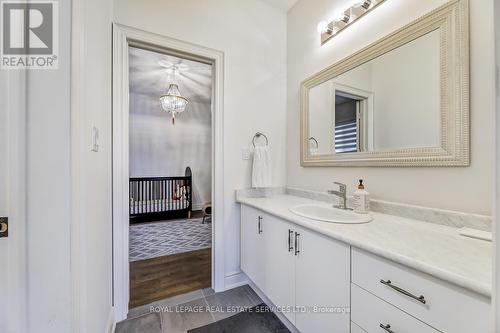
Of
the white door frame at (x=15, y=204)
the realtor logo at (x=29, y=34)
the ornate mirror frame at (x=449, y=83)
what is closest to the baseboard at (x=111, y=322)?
the white door frame at (x=15, y=204)

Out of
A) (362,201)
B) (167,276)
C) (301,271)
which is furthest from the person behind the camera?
(167,276)

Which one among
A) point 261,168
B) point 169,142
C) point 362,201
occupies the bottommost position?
point 362,201

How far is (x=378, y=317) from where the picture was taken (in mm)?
852

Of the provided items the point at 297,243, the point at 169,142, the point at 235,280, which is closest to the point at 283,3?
the point at 297,243

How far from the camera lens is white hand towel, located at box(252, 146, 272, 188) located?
1996mm

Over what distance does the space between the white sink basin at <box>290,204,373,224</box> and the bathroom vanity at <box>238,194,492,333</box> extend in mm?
74

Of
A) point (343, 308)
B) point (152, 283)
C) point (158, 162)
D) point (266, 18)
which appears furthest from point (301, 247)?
point (158, 162)

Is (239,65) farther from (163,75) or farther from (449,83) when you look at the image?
(163,75)

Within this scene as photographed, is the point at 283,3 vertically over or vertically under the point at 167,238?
over

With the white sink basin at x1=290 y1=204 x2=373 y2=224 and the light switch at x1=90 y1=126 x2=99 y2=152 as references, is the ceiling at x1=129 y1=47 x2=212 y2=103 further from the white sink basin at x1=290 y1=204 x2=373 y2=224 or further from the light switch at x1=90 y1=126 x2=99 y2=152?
the white sink basin at x1=290 y1=204 x2=373 y2=224

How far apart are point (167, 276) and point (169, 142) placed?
3.68 meters

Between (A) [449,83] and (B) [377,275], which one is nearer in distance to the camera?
(B) [377,275]

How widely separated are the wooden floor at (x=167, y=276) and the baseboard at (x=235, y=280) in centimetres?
20

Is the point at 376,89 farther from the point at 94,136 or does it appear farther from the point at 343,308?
the point at 94,136
